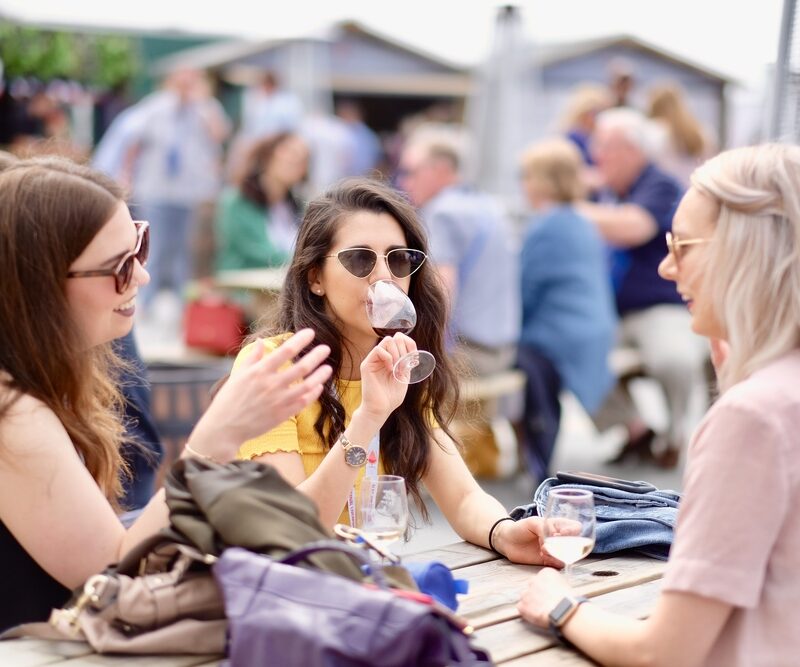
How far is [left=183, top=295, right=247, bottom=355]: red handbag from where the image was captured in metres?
7.00

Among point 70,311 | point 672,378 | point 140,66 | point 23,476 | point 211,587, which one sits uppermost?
point 140,66

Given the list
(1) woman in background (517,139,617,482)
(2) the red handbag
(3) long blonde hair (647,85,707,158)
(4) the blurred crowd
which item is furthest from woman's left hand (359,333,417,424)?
(3) long blonde hair (647,85,707,158)

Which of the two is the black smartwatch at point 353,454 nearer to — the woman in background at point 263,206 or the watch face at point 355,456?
the watch face at point 355,456

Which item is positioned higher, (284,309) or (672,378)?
(284,309)

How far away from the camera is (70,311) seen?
2.32 metres

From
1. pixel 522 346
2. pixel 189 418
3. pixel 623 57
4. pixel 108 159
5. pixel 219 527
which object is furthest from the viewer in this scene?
pixel 623 57

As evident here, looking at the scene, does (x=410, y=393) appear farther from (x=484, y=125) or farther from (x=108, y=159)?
(x=108, y=159)

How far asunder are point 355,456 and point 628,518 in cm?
67

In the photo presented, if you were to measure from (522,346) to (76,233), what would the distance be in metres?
4.74

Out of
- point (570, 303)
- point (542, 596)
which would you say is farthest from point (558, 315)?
point (542, 596)

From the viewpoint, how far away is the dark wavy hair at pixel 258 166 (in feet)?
27.6

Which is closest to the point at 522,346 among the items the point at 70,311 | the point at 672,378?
the point at 672,378

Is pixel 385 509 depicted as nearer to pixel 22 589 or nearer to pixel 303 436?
pixel 303 436

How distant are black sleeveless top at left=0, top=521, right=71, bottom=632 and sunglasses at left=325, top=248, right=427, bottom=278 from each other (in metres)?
0.99
